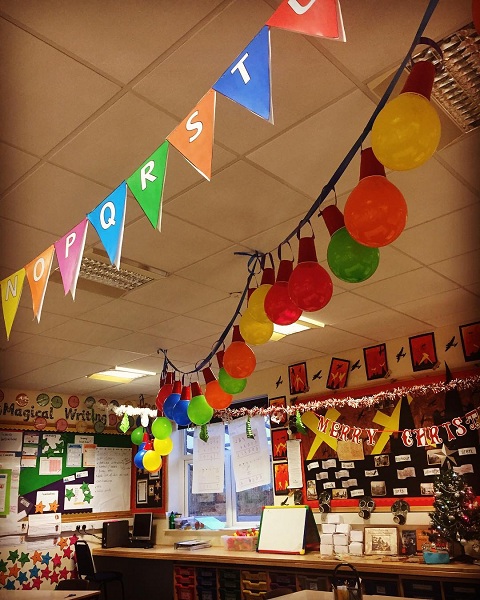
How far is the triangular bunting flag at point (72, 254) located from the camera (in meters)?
2.34

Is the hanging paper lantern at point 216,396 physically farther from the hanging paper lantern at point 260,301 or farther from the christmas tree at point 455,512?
the christmas tree at point 455,512

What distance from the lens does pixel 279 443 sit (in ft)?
19.4

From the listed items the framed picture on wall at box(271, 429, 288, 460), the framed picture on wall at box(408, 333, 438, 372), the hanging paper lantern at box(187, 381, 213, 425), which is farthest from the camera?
the framed picture on wall at box(271, 429, 288, 460)

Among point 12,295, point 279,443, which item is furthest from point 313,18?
point 279,443

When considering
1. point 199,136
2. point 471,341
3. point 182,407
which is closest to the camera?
point 199,136

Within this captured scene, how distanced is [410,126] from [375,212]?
0.94 feet

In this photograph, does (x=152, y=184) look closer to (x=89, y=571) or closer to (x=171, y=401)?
(x=171, y=401)

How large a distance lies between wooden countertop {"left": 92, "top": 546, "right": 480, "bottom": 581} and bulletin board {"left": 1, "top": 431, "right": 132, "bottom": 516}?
2.22 feet

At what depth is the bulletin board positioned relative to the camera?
21.1 feet

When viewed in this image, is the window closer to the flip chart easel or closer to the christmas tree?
the flip chart easel

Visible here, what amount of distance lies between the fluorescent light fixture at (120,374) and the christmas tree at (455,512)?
3.46 meters

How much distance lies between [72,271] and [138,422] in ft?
18.4

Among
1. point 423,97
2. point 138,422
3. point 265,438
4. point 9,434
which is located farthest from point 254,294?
point 138,422

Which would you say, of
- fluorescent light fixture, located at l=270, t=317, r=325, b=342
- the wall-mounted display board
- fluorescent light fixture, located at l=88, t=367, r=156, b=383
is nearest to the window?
the wall-mounted display board
